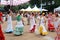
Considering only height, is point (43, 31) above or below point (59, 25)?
below

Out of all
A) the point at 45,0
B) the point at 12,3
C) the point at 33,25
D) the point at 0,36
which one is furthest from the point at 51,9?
the point at 0,36

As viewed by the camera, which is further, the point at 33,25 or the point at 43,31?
the point at 33,25

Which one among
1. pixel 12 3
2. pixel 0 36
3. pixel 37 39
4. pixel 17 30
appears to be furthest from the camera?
pixel 12 3

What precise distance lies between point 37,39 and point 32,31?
3559 mm

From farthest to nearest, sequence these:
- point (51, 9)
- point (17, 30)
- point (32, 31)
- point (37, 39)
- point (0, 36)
Answer: point (51, 9) < point (32, 31) < point (17, 30) < point (37, 39) < point (0, 36)

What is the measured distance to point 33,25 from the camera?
59.4 feet

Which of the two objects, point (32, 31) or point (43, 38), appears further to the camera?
point (32, 31)

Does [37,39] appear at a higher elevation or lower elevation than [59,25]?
lower

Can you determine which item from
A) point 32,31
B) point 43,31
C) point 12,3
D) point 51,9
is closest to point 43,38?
point 43,31

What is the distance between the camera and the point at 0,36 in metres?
11.4

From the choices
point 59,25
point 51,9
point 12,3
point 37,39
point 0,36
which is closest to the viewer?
point 59,25

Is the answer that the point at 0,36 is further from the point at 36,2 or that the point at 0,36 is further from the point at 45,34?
the point at 36,2

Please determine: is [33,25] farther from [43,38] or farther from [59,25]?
[59,25]

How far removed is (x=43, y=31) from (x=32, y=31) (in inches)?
75.1
